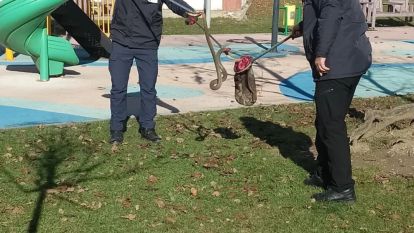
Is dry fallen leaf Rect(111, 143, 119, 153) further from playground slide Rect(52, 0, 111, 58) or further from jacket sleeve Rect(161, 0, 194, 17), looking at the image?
playground slide Rect(52, 0, 111, 58)

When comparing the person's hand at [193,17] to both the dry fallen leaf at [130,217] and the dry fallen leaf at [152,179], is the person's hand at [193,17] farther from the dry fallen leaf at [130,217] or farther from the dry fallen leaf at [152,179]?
the dry fallen leaf at [130,217]

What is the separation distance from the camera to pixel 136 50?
6312mm

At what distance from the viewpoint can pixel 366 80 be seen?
35.4 feet

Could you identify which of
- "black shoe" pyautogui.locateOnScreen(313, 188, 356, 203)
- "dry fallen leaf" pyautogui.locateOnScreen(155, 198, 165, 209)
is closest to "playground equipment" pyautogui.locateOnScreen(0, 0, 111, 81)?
"dry fallen leaf" pyautogui.locateOnScreen(155, 198, 165, 209)

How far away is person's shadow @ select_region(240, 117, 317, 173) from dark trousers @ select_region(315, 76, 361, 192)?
78 centimetres

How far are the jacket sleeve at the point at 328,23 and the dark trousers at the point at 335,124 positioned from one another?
292 mm

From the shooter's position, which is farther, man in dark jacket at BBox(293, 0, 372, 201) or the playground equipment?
the playground equipment

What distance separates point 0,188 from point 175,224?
1530 millimetres

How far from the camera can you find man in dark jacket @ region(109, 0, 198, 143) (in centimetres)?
624

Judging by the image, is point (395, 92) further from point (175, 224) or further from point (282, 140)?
point (175, 224)

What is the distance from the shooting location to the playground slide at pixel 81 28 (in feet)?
41.1

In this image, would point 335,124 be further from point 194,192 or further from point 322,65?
point 194,192

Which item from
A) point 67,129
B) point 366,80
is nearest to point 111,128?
point 67,129

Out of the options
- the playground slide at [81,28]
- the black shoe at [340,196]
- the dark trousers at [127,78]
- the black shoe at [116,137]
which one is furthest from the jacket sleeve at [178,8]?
the playground slide at [81,28]
